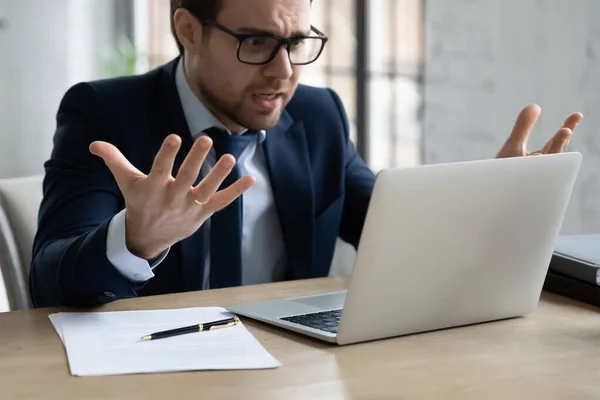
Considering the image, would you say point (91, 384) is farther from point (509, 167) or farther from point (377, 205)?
point (509, 167)

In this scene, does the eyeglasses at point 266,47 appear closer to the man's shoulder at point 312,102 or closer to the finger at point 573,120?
the man's shoulder at point 312,102

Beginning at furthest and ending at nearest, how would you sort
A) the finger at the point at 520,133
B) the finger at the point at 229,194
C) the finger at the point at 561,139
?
the finger at the point at 520,133 < the finger at the point at 561,139 < the finger at the point at 229,194

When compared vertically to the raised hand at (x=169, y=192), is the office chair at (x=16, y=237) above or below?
below

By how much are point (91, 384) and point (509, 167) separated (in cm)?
59

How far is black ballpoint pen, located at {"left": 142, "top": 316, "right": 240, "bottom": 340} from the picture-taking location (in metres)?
1.20

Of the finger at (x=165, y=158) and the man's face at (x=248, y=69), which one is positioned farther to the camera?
the man's face at (x=248, y=69)

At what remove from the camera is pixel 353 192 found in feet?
6.84

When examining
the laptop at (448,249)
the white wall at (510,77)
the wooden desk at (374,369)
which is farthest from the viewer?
the white wall at (510,77)

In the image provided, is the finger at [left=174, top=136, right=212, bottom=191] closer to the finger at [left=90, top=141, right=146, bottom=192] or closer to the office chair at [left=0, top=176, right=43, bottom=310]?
the finger at [left=90, top=141, right=146, bottom=192]

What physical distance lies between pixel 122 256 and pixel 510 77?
6.65 ft

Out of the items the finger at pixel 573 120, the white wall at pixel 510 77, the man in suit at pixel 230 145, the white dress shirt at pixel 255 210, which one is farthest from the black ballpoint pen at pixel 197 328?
the white wall at pixel 510 77

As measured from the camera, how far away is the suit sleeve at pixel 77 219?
1.36 meters

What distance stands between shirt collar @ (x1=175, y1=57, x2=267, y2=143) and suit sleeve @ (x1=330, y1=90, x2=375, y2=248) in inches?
10.7

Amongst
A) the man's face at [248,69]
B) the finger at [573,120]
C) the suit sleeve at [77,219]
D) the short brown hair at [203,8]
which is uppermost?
the short brown hair at [203,8]
